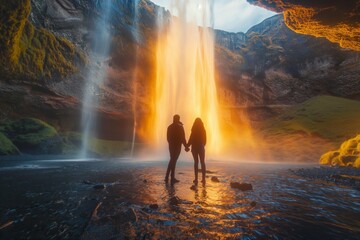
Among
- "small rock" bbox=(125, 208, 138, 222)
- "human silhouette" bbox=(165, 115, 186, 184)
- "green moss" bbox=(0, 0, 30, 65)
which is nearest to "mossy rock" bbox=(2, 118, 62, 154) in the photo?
"green moss" bbox=(0, 0, 30, 65)

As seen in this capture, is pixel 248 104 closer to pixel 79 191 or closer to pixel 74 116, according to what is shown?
pixel 74 116

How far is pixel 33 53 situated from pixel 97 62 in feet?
30.3

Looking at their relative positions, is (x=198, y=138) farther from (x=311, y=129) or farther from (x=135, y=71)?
(x=311, y=129)

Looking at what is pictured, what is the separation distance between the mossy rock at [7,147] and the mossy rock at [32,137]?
1458mm

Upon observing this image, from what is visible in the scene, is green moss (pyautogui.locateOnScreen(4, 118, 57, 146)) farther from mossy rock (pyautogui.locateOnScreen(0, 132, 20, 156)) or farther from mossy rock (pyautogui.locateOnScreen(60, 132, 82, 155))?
mossy rock (pyautogui.locateOnScreen(60, 132, 82, 155))

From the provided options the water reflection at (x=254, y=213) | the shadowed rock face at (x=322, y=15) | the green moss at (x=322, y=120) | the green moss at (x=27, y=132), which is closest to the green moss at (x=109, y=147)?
the green moss at (x=27, y=132)

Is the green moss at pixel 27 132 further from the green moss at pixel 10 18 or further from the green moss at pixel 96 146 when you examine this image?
the green moss at pixel 10 18

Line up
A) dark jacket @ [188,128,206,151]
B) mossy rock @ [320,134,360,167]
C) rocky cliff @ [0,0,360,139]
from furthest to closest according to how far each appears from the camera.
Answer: rocky cliff @ [0,0,360,139] → mossy rock @ [320,134,360,167] → dark jacket @ [188,128,206,151]

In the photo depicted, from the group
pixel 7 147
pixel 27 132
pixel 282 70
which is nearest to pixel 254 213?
pixel 7 147

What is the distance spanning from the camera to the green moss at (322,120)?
37750mm

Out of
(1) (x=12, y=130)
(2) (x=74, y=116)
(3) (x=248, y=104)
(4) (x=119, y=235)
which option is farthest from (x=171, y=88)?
(4) (x=119, y=235)

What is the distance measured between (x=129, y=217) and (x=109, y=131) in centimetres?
4367

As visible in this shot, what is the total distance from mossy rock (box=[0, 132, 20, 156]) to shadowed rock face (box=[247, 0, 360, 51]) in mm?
26695

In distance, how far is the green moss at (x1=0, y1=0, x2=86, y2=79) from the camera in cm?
2191
